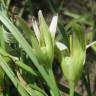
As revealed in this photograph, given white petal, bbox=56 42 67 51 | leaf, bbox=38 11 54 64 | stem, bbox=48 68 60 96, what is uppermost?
leaf, bbox=38 11 54 64

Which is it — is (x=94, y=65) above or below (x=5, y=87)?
below

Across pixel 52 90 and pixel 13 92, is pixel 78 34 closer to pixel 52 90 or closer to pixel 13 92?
pixel 52 90

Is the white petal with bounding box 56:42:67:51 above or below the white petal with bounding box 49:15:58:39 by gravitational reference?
below

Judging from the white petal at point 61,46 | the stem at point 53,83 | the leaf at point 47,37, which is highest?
the leaf at point 47,37

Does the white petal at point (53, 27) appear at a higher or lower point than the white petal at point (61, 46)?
higher

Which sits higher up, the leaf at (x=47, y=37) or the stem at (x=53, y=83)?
the leaf at (x=47, y=37)

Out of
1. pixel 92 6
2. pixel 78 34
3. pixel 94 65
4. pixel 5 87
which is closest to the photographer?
pixel 78 34

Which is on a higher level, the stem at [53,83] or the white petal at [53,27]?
the white petal at [53,27]

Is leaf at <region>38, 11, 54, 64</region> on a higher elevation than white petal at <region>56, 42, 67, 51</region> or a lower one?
higher

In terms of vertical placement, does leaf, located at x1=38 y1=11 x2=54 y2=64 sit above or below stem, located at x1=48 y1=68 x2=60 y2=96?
above

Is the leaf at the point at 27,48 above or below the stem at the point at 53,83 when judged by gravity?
above

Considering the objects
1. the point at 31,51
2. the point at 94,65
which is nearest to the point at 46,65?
the point at 31,51
